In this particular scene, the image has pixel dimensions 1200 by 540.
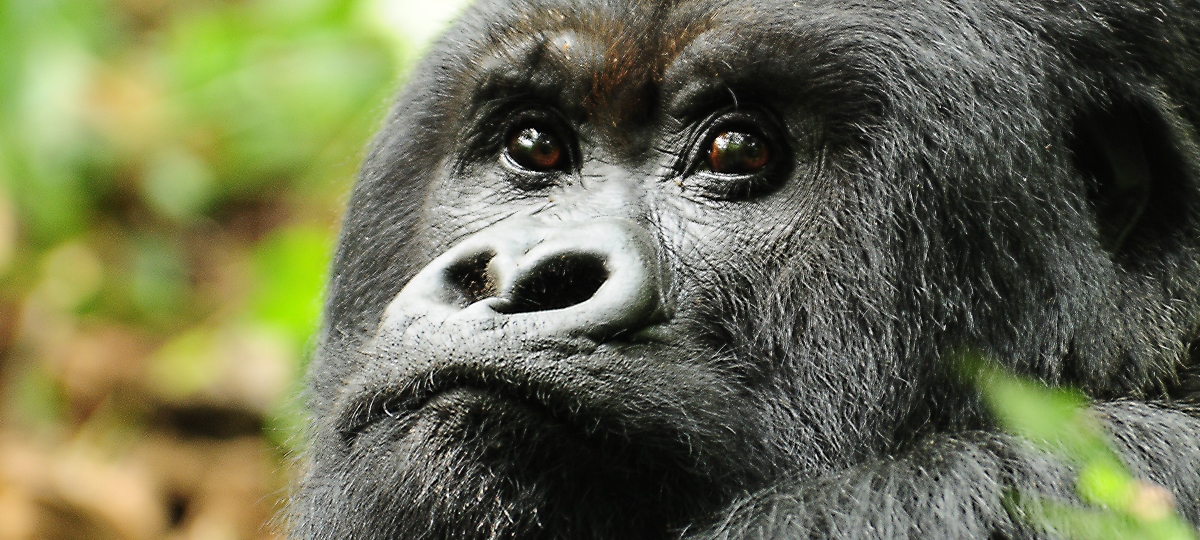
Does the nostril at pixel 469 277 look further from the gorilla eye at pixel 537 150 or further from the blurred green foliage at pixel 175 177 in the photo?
the blurred green foliage at pixel 175 177

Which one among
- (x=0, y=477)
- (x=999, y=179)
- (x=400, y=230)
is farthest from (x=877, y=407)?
(x=0, y=477)

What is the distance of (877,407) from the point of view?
2414 mm

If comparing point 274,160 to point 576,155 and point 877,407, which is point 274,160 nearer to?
point 576,155

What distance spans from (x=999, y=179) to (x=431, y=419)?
43.4 inches

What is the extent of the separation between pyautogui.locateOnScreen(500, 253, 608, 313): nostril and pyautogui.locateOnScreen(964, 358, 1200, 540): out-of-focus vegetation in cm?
69

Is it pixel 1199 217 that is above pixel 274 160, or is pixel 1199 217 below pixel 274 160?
above

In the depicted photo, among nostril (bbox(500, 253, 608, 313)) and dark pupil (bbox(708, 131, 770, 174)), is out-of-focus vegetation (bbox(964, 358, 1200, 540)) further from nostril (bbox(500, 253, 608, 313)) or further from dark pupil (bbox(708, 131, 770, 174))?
nostril (bbox(500, 253, 608, 313))

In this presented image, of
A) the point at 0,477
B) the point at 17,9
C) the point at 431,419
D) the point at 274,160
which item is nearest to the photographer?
the point at 431,419

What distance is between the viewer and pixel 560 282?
92.7 inches

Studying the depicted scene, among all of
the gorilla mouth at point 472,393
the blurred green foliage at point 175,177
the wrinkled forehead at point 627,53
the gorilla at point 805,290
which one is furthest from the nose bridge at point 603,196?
the blurred green foliage at point 175,177

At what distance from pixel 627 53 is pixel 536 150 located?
287 millimetres

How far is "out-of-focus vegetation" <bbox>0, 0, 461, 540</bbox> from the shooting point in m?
5.54

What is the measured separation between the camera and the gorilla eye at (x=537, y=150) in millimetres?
2742

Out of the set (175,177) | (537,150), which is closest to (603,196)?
(537,150)
